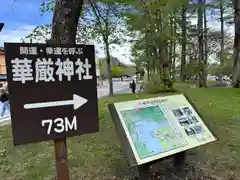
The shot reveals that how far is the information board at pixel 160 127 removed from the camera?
10.4ft

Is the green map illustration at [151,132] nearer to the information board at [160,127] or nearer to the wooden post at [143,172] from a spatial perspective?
the information board at [160,127]

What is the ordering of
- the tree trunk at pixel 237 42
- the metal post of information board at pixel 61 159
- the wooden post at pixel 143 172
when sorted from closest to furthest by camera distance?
the metal post of information board at pixel 61 159, the wooden post at pixel 143 172, the tree trunk at pixel 237 42

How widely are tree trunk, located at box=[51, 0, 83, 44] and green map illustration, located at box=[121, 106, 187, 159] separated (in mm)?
1648

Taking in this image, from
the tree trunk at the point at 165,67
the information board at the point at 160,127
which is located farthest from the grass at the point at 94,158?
the tree trunk at the point at 165,67

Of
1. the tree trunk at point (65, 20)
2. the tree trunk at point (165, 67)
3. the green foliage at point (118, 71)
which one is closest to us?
the tree trunk at point (65, 20)

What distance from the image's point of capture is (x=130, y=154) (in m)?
3.06

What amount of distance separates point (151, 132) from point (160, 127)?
17 centimetres

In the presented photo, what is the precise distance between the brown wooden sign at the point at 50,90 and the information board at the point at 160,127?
52 cm

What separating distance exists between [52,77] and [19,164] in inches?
91.4

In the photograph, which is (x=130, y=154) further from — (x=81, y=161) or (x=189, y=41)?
(x=189, y=41)

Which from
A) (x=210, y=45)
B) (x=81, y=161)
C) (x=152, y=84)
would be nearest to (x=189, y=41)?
(x=210, y=45)

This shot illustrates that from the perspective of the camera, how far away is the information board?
3164 millimetres

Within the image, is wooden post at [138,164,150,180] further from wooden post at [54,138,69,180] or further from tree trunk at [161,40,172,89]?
tree trunk at [161,40,172,89]

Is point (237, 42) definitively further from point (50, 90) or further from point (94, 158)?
point (50, 90)
